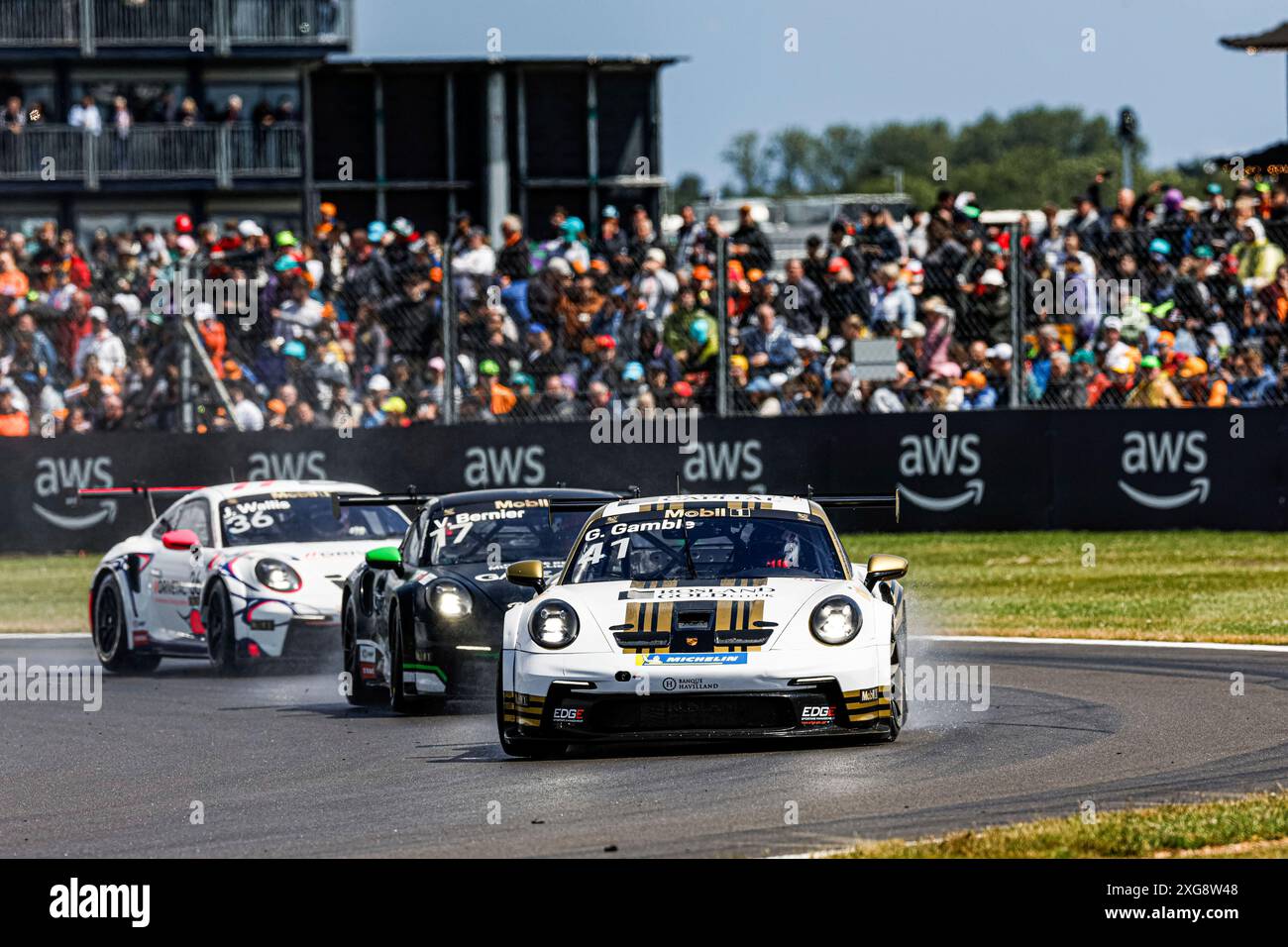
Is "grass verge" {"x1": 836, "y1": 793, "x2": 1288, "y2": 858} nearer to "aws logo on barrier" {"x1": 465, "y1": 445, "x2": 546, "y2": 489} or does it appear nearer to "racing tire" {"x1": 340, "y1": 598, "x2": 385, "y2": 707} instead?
"racing tire" {"x1": 340, "y1": 598, "x2": 385, "y2": 707}

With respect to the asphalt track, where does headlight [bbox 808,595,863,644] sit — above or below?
above

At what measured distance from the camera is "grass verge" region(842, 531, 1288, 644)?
675 inches

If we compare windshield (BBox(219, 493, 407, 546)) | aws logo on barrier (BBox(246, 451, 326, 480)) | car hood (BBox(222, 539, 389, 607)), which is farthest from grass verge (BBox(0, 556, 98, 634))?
car hood (BBox(222, 539, 389, 607))

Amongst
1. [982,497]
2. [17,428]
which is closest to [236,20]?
[17,428]

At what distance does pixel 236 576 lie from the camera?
605 inches

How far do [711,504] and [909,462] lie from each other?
9808 millimetres

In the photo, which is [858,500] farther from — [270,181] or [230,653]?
[270,181]

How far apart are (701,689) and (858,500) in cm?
278

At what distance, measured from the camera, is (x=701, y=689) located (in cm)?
1000

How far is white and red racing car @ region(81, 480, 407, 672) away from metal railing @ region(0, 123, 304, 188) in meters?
25.0

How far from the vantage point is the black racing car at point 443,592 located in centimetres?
1245

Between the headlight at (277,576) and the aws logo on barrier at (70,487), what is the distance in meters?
8.27

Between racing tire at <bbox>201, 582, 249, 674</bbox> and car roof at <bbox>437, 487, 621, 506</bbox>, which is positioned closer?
car roof at <bbox>437, 487, 621, 506</bbox>

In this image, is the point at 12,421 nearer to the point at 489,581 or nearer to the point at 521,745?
the point at 489,581
